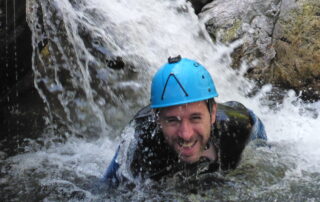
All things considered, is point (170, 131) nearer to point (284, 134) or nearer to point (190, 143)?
point (190, 143)

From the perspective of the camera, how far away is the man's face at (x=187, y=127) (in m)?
3.43

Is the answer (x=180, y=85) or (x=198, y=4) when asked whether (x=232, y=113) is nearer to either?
Answer: (x=180, y=85)

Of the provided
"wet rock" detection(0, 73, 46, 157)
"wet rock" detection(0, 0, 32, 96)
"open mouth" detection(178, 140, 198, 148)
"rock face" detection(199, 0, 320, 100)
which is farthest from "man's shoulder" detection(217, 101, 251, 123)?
"rock face" detection(199, 0, 320, 100)

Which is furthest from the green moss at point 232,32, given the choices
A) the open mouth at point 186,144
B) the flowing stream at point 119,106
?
the open mouth at point 186,144

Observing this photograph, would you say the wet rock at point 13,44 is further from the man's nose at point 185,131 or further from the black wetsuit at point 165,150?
the man's nose at point 185,131

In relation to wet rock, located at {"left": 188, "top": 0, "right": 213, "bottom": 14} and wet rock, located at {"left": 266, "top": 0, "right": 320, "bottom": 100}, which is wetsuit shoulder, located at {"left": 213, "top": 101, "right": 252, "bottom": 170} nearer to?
wet rock, located at {"left": 266, "top": 0, "right": 320, "bottom": 100}

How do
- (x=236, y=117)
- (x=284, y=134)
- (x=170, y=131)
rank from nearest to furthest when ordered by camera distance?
(x=170, y=131), (x=236, y=117), (x=284, y=134)

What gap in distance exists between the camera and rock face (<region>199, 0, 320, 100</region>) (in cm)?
722

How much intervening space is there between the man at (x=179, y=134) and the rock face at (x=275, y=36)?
371cm

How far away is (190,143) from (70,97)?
2.87 meters

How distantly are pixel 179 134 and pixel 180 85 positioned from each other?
395mm

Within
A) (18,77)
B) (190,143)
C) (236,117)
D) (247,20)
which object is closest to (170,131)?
(190,143)

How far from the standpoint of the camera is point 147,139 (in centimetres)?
367

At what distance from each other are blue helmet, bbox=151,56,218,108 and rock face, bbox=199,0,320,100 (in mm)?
3926
